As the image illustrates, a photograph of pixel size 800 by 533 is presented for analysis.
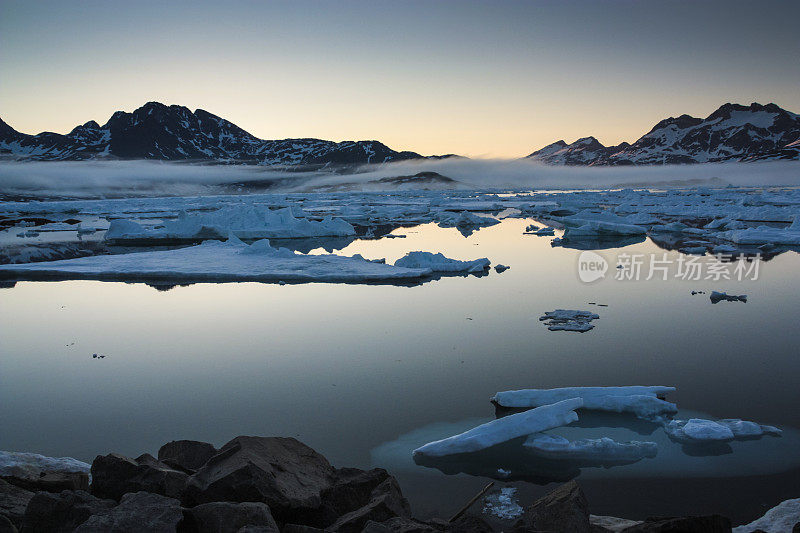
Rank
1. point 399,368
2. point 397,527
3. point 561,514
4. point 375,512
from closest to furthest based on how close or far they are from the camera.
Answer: point 397,527, point 561,514, point 375,512, point 399,368

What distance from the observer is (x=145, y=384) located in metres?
5.71

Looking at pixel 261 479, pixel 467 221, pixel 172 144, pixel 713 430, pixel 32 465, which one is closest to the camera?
pixel 261 479

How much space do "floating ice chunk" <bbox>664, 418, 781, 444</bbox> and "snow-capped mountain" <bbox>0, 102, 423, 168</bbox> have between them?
16268 cm

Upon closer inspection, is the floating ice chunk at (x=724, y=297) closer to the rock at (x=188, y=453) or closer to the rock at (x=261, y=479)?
the rock at (x=261, y=479)

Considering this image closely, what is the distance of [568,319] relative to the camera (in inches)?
305

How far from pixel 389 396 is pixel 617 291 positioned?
6315 millimetres

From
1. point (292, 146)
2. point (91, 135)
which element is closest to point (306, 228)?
point (292, 146)

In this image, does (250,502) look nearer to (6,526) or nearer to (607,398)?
(6,526)

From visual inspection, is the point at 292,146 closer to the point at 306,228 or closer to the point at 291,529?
the point at 306,228

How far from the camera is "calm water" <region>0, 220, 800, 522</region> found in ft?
12.3

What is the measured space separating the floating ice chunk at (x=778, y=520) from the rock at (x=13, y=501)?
3.62m

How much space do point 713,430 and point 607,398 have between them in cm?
81

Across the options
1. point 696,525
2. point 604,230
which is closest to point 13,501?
point 696,525

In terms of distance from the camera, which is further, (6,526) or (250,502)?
(250,502)
